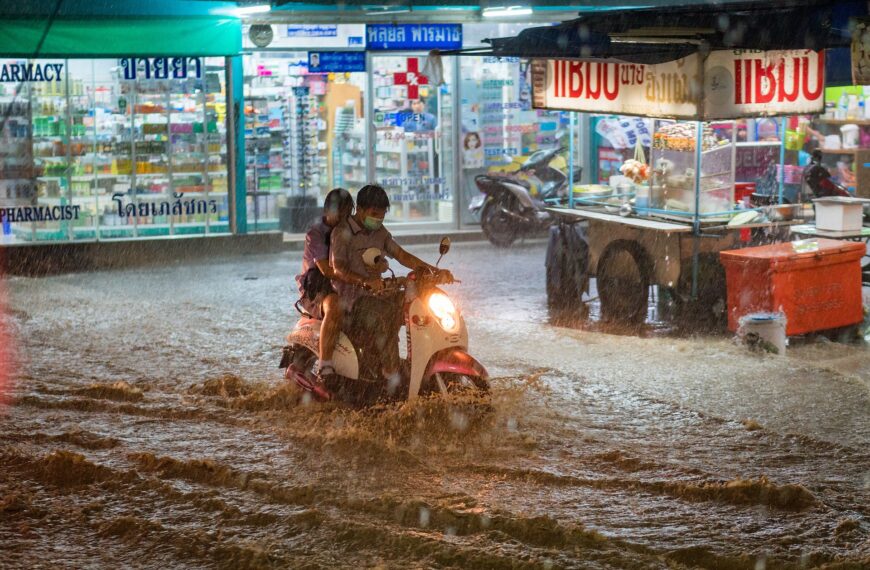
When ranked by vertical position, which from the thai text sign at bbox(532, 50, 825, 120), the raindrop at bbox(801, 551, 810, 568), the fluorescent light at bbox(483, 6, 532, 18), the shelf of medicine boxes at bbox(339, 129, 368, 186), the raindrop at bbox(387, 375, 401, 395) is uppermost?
the fluorescent light at bbox(483, 6, 532, 18)

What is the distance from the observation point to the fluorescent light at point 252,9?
15.6m

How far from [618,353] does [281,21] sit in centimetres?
853

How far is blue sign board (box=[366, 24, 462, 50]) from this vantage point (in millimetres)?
17219

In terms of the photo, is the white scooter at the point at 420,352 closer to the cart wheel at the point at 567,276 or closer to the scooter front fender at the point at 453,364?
the scooter front fender at the point at 453,364

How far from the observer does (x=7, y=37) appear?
15422 mm

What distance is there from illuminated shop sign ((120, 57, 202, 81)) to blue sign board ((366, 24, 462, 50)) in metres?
2.59

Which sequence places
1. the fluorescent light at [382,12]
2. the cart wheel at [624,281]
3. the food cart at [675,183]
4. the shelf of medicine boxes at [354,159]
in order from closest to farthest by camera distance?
the food cart at [675,183], the cart wheel at [624,281], the fluorescent light at [382,12], the shelf of medicine boxes at [354,159]

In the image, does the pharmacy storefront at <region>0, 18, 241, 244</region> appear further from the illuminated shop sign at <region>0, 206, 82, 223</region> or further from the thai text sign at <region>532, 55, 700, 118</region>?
the thai text sign at <region>532, 55, 700, 118</region>

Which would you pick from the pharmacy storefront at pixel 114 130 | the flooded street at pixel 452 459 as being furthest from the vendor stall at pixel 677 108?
the pharmacy storefront at pixel 114 130

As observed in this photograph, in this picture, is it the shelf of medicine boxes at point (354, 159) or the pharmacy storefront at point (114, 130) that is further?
the shelf of medicine boxes at point (354, 159)

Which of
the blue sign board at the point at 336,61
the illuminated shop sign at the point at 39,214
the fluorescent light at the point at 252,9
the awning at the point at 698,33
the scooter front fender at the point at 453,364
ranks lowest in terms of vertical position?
the scooter front fender at the point at 453,364

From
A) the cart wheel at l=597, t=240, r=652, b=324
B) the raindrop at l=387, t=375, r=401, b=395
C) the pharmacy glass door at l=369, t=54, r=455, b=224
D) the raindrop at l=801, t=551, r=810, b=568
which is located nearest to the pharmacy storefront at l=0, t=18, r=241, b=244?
the pharmacy glass door at l=369, t=54, r=455, b=224

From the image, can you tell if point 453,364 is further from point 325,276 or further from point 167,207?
point 167,207

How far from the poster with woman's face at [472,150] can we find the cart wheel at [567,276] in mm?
5829
